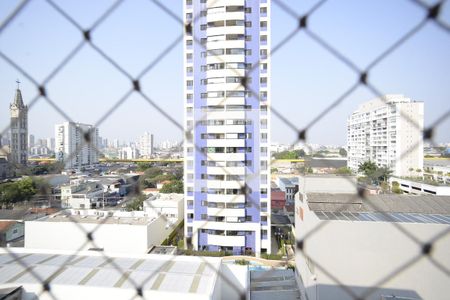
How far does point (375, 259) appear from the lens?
7.43 feet

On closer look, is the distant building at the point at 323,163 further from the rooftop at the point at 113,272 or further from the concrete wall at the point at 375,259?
the rooftop at the point at 113,272

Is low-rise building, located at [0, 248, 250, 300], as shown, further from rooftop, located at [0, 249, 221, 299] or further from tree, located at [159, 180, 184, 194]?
tree, located at [159, 180, 184, 194]

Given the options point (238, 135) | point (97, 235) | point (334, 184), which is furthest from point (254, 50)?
point (97, 235)

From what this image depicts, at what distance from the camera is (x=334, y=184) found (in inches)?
160

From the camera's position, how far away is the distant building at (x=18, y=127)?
1.00m

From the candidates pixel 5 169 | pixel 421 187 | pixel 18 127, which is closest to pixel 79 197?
pixel 5 169

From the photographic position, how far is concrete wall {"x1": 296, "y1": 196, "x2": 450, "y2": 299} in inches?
86.3

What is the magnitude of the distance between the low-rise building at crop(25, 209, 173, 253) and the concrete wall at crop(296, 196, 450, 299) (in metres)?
2.69

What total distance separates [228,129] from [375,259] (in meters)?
3.00

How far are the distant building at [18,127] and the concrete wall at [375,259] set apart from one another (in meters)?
2.05

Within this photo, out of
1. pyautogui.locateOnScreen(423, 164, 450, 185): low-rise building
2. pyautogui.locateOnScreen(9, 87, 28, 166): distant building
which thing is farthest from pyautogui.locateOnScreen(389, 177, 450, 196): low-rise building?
pyautogui.locateOnScreen(9, 87, 28, 166): distant building

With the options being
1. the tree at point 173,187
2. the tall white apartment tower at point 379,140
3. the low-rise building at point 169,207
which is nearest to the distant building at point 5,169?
the tall white apartment tower at point 379,140

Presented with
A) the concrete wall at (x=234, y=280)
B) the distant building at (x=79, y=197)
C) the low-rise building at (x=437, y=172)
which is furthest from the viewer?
the low-rise building at (x=437, y=172)

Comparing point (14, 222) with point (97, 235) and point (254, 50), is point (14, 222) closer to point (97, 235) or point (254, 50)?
point (97, 235)
